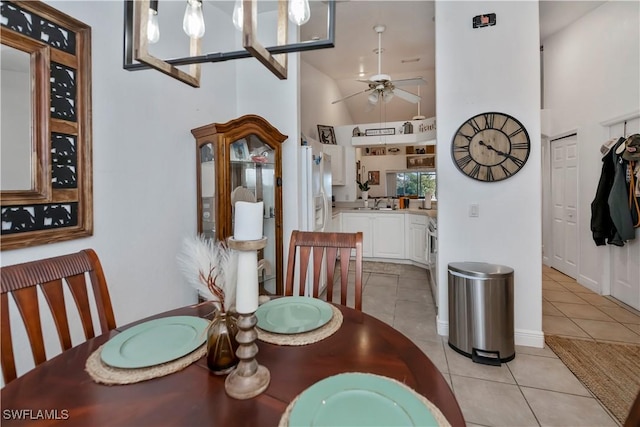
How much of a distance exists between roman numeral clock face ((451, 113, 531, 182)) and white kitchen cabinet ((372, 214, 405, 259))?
8.53 ft

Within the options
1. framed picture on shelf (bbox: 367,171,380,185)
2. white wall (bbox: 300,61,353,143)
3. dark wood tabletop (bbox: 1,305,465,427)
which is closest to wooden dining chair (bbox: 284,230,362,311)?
dark wood tabletop (bbox: 1,305,465,427)

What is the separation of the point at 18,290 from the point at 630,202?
184 inches

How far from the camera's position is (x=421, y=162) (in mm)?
7121

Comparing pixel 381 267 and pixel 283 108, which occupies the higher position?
pixel 283 108

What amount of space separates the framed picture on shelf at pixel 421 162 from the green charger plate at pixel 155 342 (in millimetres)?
6759

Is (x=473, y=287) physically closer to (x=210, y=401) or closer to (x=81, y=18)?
(x=210, y=401)

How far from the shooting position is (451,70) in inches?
101

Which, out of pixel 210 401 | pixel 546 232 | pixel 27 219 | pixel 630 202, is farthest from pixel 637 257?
pixel 27 219

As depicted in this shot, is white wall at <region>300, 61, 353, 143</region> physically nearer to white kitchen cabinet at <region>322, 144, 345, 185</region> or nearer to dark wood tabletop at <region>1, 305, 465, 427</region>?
white kitchen cabinet at <region>322, 144, 345, 185</region>

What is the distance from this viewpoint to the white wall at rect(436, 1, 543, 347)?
2.43 metres

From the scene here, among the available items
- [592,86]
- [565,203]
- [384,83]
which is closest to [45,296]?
[384,83]

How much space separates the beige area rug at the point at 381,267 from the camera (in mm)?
4688

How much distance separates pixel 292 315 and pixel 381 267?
3932 mm

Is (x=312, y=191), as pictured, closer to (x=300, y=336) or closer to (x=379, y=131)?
(x=300, y=336)
